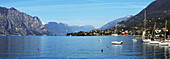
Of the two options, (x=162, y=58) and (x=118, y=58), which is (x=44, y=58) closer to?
(x=118, y=58)

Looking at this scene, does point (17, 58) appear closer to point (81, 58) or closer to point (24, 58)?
point (24, 58)

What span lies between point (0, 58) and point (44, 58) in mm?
12146

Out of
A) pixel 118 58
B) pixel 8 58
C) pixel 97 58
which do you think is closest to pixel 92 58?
pixel 97 58

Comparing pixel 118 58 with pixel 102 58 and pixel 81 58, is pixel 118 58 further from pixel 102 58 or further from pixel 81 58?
pixel 81 58

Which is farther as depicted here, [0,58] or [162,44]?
[162,44]

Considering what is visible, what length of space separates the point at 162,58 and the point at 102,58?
16.5m

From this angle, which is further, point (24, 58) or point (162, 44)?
point (162, 44)

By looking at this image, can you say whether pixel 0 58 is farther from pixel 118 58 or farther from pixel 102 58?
pixel 118 58

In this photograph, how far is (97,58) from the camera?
71062 mm

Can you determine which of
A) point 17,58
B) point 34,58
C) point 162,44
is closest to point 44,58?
point 34,58

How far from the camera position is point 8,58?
70.4m

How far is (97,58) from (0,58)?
27197 mm

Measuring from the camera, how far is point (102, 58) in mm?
71375

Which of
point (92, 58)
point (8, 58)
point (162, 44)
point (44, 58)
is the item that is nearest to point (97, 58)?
point (92, 58)
